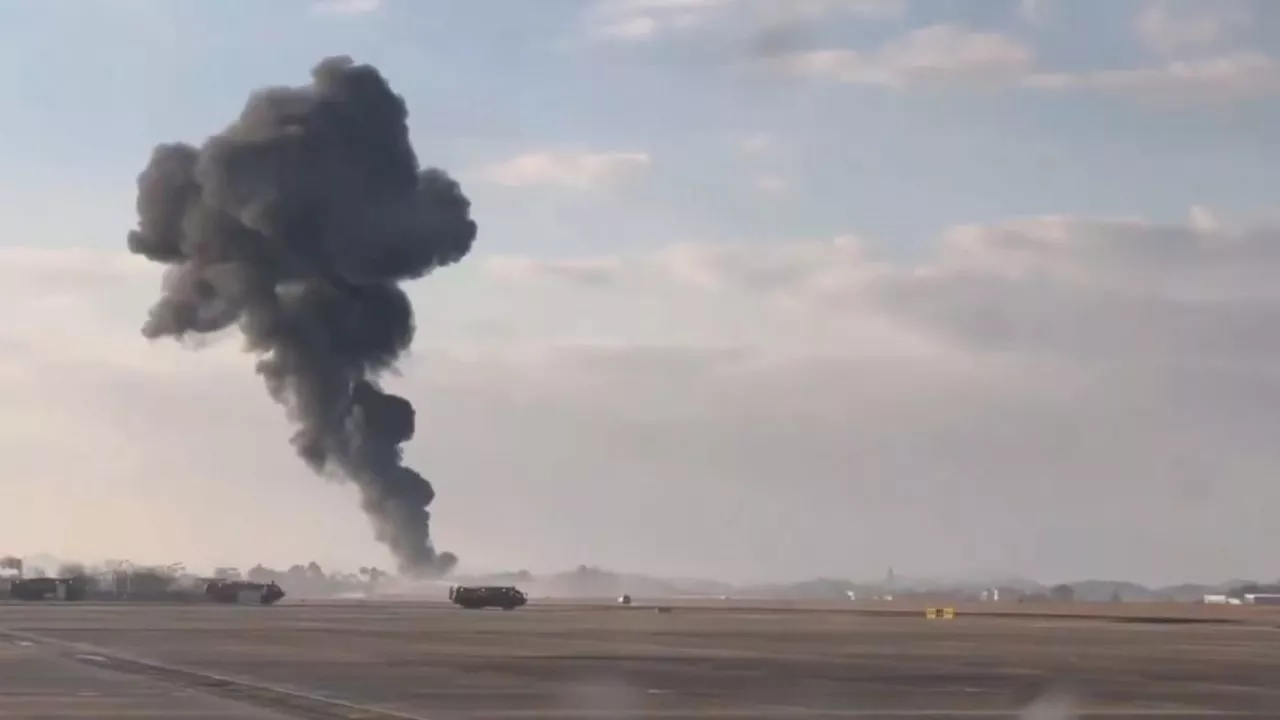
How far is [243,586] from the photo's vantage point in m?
156

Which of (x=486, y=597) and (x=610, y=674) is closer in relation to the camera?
(x=610, y=674)

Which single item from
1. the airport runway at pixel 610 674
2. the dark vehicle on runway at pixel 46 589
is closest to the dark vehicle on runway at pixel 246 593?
the dark vehicle on runway at pixel 46 589

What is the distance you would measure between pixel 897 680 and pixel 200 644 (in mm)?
24354

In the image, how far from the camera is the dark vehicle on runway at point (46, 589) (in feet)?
500

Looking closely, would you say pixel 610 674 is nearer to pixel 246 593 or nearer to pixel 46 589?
pixel 246 593

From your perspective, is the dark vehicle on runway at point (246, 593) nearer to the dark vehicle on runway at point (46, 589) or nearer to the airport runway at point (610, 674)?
the dark vehicle on runway at point (46, 589)

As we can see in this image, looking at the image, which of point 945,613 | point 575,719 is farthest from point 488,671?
point 945,613

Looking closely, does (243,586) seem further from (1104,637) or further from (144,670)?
(144,670)

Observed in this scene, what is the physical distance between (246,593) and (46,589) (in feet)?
54.8

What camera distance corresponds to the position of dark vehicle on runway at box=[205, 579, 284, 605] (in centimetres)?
Result: 15112

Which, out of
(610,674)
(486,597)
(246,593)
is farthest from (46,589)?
(610,674)

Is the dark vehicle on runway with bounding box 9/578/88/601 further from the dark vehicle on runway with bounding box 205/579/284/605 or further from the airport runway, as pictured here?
the airport runway

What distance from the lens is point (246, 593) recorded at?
154250 mm

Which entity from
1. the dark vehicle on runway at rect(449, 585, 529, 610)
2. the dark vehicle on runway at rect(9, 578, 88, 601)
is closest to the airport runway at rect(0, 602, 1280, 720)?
the dark vehicle on runway at rect(449, 585, 529, 610)
